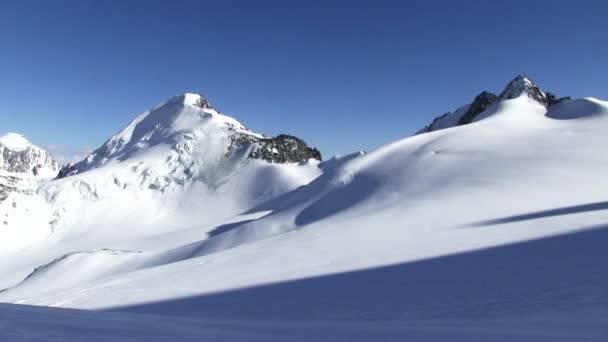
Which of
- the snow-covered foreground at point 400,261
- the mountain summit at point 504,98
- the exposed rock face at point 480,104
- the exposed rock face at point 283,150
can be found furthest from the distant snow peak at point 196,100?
the exposed rock face at point 480,104

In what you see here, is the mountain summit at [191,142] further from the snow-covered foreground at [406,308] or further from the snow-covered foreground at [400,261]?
the snow-covered foreground at [406,308]

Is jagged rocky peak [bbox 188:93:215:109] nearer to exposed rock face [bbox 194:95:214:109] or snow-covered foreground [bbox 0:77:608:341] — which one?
exposed rock face [bbox 194:95:214:109]

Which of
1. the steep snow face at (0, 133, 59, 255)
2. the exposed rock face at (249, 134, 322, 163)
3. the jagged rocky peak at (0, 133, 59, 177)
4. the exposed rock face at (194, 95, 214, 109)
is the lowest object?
the steep snow face at (0, 133, 59, 255)

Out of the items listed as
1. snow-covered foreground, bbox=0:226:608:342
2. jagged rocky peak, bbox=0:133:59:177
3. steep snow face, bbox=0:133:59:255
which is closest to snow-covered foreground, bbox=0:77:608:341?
snow-covered foreground, bbox=0:226:608:342

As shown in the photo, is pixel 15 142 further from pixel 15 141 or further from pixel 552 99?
pixel 552 99

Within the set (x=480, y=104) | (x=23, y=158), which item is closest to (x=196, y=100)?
(x=480, y=104)
